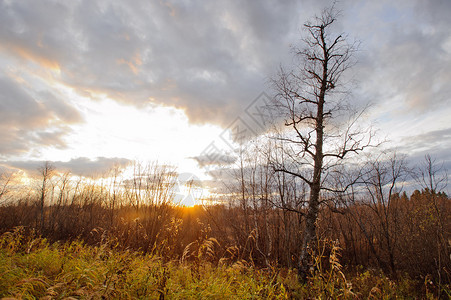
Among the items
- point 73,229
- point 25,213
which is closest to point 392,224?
point 73,229

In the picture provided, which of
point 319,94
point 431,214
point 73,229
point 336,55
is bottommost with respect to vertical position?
point 73,229

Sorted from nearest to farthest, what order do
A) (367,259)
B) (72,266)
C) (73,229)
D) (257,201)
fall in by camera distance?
(72,266) → (257,201) → (73,229) → (367,259)

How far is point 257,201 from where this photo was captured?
10.4m

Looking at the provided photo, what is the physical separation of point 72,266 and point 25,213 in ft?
43.9

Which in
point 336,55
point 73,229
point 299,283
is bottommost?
point 299,283

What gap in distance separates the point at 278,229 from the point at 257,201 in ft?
7.01

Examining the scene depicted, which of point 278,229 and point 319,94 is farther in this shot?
point 278,229

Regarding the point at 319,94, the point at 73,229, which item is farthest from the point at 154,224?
the point at 319,94

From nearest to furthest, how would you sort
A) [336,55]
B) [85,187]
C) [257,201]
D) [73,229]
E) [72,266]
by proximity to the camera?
[72,266] < [336,55] < [257,201] < [73,229] < [85,187]

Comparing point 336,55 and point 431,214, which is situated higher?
point 336,55

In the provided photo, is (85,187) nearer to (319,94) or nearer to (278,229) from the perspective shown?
(278,229)

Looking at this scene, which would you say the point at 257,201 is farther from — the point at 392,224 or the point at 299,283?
the point at 392,224

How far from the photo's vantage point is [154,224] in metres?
9.12

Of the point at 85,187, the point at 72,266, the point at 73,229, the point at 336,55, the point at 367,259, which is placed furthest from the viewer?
the point at 85,187
